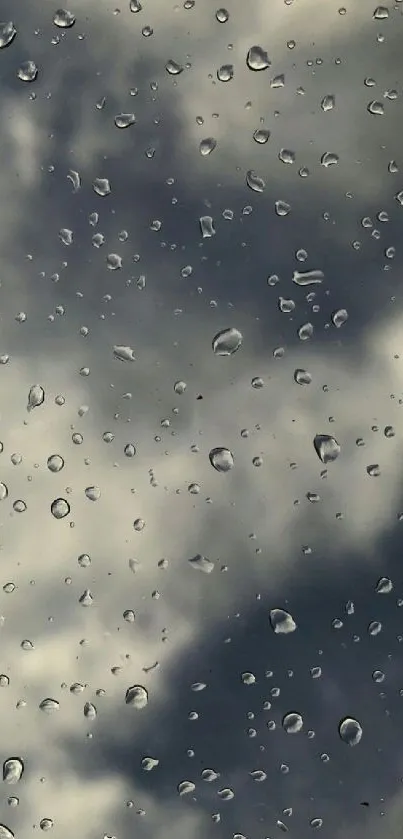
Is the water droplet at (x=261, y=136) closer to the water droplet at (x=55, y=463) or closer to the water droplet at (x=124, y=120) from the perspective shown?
the water droplet at (x=124, y=120)

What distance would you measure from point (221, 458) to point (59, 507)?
4.44ft

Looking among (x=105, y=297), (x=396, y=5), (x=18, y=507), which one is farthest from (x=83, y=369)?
(x=396, y=5)

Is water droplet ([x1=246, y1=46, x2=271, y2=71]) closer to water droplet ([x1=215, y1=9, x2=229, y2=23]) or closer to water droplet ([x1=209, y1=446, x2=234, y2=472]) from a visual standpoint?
water droplet ([x1=215, y1=9, x2=229, y2=23])

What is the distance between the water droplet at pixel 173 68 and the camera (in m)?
6.02

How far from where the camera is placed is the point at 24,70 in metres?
5.92

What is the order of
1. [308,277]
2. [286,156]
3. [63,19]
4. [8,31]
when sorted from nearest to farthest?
1. [8,31]
2. [63,19]
3. [286,156]
4. [308,277]

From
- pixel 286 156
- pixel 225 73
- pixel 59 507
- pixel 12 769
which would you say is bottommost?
pixel 12 769

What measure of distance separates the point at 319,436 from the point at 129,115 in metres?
2.90

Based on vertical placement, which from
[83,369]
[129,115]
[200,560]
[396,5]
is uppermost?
[396,5]

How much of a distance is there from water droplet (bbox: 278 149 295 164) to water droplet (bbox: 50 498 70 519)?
10.5ft

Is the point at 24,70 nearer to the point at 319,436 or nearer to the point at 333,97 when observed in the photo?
the point at 333,97

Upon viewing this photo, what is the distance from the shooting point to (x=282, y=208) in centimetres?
620

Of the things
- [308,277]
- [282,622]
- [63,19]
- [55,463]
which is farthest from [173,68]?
[282,622]

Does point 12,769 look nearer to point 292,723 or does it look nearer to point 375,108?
point 292,723
